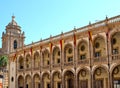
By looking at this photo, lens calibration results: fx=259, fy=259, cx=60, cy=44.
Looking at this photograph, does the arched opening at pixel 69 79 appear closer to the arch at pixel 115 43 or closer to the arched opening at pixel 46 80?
the arched opening at pixel 46 80

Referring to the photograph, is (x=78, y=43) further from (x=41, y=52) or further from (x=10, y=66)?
(x=10, y=66)

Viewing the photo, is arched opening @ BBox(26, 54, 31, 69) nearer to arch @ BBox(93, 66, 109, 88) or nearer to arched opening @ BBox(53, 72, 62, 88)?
arched opening @ BBox(53, 72, 62, 88)

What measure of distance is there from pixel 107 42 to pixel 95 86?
7777 mm

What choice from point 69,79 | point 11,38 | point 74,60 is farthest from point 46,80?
point 11,38

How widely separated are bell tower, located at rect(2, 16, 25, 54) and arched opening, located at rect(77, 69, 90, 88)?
4665 cm

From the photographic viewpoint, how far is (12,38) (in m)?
90.9

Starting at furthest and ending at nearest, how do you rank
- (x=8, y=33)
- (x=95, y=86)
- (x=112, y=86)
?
(x=8, y=33) < (x=95, y=86) < (x=112, y=86)

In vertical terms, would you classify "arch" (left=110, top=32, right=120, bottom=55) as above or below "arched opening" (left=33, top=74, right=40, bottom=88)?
above

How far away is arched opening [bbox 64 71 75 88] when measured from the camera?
159ft

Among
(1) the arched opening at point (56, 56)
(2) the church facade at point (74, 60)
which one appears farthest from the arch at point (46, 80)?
(1) the arched opening at point (56, 56)

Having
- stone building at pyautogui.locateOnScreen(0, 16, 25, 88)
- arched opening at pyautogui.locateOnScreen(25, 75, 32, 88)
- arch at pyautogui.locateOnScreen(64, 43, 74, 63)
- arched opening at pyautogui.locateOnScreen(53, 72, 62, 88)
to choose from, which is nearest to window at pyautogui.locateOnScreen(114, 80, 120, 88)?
arch at pyautogui.locateOnScreen(64, 43, 74, 63)

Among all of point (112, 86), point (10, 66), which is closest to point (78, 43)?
point (112, 86)

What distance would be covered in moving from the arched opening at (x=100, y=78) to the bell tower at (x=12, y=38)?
50.6 m

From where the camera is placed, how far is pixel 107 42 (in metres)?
40.0
